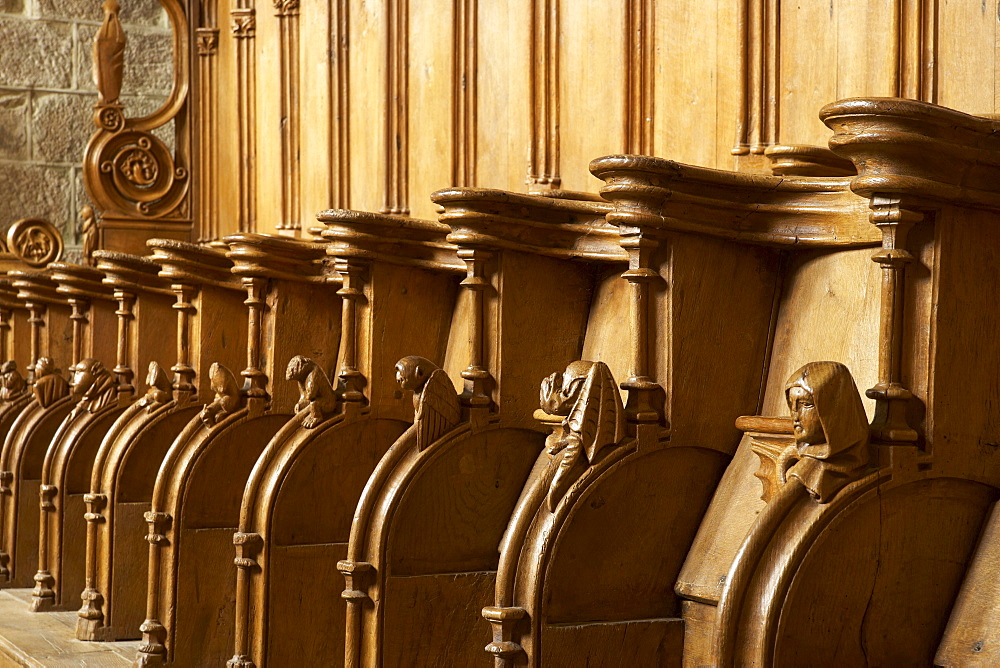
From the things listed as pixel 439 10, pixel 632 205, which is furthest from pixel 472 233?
pixel 439 10

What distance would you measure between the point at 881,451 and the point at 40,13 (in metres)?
6.72

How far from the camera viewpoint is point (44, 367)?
545 centimetres

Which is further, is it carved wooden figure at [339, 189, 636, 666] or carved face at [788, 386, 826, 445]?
carved wooden figure at [339, 189, 636, 666]

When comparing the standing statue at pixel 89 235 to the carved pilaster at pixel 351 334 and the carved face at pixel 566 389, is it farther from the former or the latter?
the carved face at pixel 566 389

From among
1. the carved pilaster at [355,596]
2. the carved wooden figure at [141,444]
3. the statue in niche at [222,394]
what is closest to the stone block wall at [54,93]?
the carved wooden figure at [141,444]

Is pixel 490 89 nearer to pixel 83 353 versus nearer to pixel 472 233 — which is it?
pixel 472 233

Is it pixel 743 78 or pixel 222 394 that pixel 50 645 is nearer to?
pixel 222 394

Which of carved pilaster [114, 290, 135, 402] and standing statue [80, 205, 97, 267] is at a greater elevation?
standing statue [80, 205, 97, 267]

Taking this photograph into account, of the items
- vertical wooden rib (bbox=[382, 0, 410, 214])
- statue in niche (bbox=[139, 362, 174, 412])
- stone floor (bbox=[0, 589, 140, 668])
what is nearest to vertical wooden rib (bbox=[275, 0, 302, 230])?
vertical wooden rib (bbox=[382, 0, 410, 214])

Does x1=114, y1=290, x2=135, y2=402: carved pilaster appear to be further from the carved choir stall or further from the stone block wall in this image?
the stone block wall

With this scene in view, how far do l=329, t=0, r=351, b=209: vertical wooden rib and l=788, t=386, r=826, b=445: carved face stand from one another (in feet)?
10.9

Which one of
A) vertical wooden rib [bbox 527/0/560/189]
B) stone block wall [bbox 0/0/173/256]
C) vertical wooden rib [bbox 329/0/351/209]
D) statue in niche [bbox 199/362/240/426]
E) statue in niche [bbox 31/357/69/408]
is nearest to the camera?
vertical wooden rib [bbox 527/0/560/189]

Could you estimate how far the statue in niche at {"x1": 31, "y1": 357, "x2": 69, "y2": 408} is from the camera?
5418 mm

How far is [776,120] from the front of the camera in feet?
9.45
